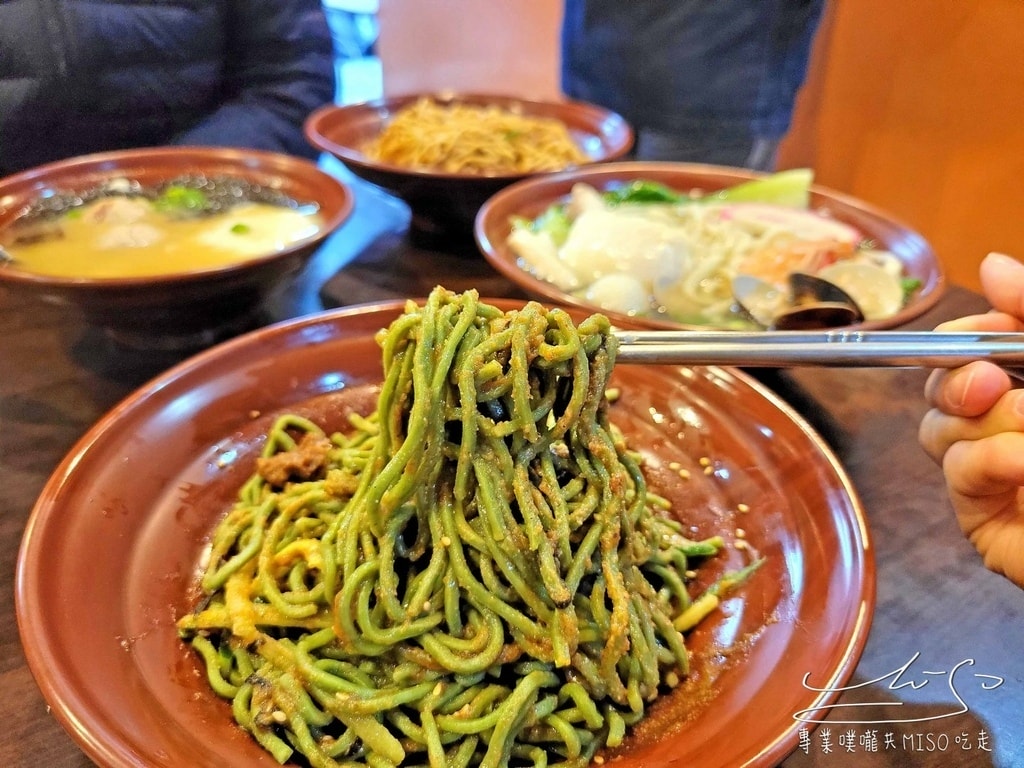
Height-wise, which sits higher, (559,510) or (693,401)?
(559,510)

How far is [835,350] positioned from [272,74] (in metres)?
4.04

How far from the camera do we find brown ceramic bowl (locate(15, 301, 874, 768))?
1.09 metres

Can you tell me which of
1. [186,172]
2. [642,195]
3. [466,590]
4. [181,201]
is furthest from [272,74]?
[466,590]

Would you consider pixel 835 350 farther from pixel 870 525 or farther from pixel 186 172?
pixel 186 172

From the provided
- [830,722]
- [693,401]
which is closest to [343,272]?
[693,401]

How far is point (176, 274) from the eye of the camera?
1967 millimetres

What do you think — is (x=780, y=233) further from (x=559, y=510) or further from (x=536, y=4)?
(x=536, y=4)

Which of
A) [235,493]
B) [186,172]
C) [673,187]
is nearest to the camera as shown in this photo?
[235,493]

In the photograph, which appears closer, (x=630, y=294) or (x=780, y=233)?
(x=630, y=294)

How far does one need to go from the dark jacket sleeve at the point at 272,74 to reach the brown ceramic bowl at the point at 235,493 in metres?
2.67

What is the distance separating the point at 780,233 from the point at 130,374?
2.43 meters

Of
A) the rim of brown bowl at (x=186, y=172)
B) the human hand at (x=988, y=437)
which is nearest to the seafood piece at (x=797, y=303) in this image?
the human hand at (x=988, y=437)

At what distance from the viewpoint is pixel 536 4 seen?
6.59 m

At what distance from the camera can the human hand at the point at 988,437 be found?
54.9 inches
